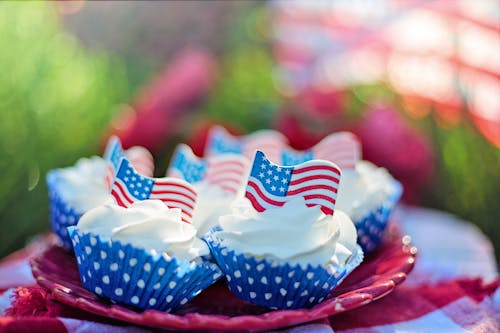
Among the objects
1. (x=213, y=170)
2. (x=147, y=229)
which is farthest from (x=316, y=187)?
(x=213, y=170)

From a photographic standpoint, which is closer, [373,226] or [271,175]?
[271,175]

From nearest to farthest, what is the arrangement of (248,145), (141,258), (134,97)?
1. (141,258)
2. (248,145)
3. (134,97)

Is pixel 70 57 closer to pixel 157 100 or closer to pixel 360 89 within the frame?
pixel 157 100

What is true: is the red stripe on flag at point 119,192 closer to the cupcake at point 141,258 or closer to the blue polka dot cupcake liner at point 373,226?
the cupcake at point 141,258

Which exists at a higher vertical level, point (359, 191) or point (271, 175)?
point (271, 175)

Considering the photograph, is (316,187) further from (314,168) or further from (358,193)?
(358,193)

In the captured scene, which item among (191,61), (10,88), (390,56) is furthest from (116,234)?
(390,56)

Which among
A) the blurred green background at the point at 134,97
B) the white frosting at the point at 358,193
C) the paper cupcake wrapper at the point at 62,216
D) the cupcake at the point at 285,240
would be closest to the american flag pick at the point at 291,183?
the cupcake at the point at 285,240
